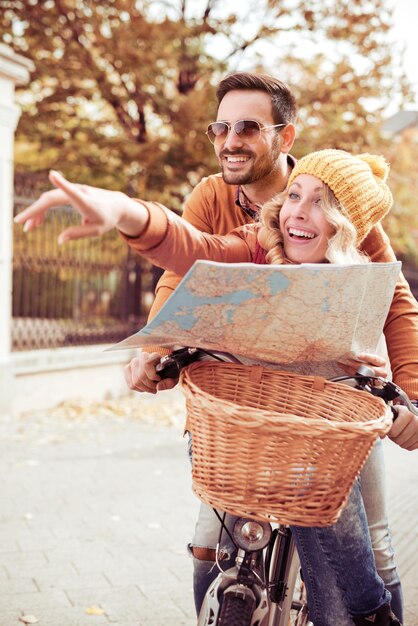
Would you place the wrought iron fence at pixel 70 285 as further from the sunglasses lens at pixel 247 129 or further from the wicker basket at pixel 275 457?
the wicker basket at pixel 275 457

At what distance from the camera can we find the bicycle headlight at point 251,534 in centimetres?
225

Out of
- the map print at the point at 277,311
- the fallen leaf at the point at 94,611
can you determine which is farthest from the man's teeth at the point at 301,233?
the fallen leaf at the point at 94,611

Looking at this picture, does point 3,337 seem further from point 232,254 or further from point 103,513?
point 232,254

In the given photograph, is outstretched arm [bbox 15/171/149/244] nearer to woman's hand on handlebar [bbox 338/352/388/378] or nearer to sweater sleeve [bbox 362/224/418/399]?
woman's hand on handlebar [bbox 338/352/388/378]

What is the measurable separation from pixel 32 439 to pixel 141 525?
2.76 meters

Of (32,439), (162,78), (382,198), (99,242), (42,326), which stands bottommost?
(32,439)

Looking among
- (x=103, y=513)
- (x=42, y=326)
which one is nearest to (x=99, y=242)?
(x=42, y=326)

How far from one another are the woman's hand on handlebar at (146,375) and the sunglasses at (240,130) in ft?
2.77

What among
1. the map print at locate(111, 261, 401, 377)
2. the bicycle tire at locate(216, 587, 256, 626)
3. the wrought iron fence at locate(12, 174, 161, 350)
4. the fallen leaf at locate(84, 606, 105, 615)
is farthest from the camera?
the wrought iron fence at locate(12, 174, 161, 350)

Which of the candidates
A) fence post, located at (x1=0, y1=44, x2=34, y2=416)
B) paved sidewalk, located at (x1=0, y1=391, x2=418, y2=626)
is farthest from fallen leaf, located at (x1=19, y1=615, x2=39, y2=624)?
fence post, located at (x1=0, y1=44, x2=34, y2=416)

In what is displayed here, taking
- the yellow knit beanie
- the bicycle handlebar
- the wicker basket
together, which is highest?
the yellow knit beanie

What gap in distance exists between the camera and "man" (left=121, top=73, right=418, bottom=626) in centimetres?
256

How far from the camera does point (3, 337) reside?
9.06 m

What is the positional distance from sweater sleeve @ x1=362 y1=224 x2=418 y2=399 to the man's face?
487mm
